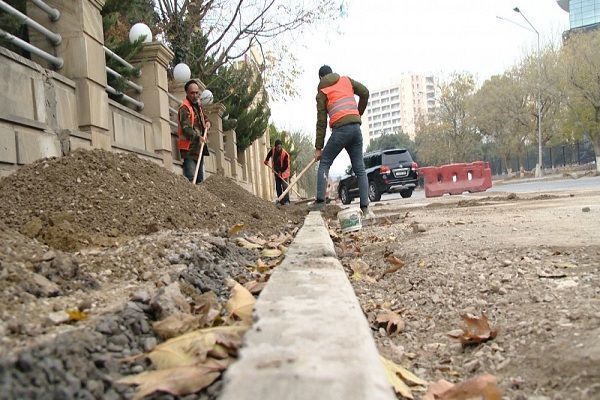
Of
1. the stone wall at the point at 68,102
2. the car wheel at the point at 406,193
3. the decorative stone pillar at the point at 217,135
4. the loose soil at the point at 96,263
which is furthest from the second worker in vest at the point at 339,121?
the car wheel at the point at 406,193

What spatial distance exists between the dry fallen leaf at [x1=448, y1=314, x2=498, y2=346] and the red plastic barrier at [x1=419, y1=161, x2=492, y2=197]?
49.8 feet

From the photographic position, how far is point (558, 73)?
36375mm

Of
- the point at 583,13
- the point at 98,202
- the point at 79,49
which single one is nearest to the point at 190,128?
the point at 79,49

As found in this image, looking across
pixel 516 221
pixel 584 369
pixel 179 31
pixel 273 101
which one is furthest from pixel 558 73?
pixel 584 369

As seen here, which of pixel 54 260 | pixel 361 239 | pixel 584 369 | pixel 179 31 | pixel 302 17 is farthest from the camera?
pixel 302 17

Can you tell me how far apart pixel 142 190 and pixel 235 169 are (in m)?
13.7

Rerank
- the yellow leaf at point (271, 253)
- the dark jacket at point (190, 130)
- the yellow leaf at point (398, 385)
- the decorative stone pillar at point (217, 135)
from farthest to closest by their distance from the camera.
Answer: the decorative stone pillar at point (217, 135) < the dark jacket at point (190, 130) < the yellow leaf at point (271, 253) < the yellow leaf at point (398, 385)

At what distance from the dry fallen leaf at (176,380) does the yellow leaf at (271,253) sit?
2270mm

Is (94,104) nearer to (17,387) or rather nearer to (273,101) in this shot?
(17,387)

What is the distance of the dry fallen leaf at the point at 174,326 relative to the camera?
157cm

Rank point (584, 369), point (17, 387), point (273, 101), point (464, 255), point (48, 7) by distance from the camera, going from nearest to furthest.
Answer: point (17, 387) → point (584, 369) → point (464, 255) → point (48, 7) → point (273, 101)

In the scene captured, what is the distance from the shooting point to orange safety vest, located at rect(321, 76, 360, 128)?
660cm

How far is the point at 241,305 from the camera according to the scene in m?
1.83

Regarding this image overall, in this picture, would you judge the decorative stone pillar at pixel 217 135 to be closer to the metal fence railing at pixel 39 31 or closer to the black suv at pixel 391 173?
the black suv at pixel 391 173
